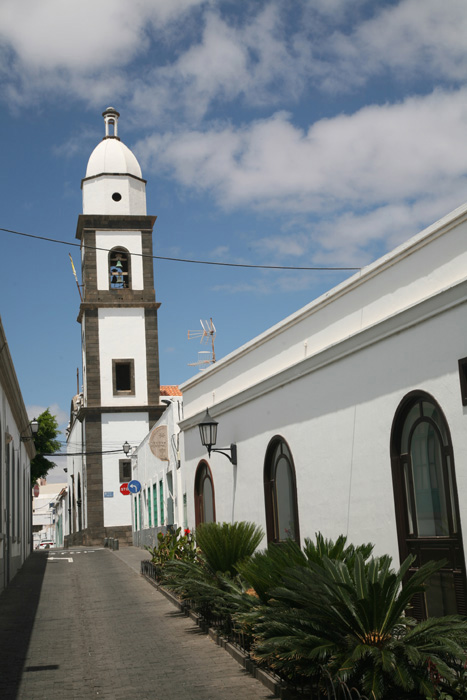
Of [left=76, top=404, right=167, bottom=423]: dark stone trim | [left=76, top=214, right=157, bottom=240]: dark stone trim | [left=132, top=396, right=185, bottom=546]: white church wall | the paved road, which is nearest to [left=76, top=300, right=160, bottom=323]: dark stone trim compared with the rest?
[left=76, top=214, right=157, bottom=240]: dark stone trim

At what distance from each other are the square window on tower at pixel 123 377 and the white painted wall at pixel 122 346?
0.17m

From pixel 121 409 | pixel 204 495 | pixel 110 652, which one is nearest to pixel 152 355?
pixel 121 409

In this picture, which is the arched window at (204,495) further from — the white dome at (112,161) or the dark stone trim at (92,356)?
the white dome at (112,161)

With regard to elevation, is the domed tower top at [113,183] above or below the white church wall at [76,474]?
above

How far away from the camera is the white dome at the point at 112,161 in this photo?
4394 centimetres

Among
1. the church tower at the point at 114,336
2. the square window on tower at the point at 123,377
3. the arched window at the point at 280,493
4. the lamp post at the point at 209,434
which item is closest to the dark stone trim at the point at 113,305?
the church tower at the point at 114,336

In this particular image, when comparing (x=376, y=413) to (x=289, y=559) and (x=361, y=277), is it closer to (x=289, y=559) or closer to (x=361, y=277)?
(x=361, y=277)

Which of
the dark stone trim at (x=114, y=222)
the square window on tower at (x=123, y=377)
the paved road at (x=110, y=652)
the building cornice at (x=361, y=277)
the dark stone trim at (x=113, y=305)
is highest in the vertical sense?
the dark stone trim at (x=114, y=222)

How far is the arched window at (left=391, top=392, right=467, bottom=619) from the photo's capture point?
815cm

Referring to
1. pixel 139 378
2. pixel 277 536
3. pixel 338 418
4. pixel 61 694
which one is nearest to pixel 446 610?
pixel 338 418

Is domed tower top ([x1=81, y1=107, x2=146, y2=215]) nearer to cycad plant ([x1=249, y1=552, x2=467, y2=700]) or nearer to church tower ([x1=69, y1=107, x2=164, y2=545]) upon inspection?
church tower ([x1=69, y1=107, x2=164, y2=545])

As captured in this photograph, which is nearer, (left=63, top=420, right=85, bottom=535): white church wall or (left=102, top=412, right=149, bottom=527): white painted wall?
(left=102, top=412, right=149, bottom=527): white painted wall

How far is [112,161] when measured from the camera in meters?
44.1

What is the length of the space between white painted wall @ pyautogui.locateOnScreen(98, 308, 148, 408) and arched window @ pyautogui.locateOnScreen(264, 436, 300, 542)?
1192 inches
